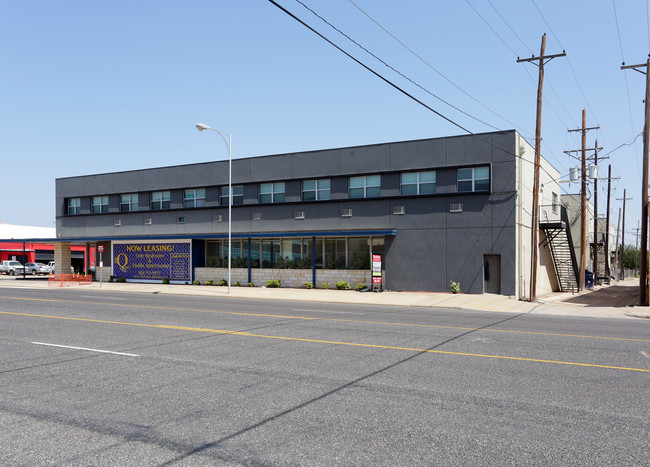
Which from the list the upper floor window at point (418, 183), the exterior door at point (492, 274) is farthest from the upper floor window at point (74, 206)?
the exterior door at point (492, 274)

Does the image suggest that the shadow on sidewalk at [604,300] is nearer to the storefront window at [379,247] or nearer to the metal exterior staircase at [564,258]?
the metal exterior staircase at [564,258]

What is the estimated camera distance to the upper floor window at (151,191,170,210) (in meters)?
37.7

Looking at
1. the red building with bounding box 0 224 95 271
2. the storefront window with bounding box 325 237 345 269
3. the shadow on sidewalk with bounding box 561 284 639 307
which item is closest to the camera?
the shadow on sidewalk with bounding box 561 284 639 307

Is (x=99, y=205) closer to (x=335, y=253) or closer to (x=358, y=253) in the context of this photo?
(x=335, y=253)

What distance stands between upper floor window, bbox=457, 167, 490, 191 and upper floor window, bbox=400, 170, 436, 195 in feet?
4.91

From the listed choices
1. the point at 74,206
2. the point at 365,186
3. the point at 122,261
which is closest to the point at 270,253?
the point at 365,186

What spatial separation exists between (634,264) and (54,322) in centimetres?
11066

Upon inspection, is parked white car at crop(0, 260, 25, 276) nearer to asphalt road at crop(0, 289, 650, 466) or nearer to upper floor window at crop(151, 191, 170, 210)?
upper floor window at crop(151, 191, 170, 210)

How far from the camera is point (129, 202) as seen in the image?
3947 cm

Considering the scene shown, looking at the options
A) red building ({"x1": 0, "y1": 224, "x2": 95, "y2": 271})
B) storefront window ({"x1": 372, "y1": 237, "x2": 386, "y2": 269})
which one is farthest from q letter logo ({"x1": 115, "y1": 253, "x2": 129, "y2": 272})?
red building ({"x1": 0, "y1": 224, "x2": 95, "y2": 271})

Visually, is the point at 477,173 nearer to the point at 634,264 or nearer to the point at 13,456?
the point at 13,456

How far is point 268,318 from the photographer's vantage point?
617 inches

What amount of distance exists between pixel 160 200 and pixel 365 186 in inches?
654

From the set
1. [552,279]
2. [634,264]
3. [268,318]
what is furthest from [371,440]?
[634,264]
